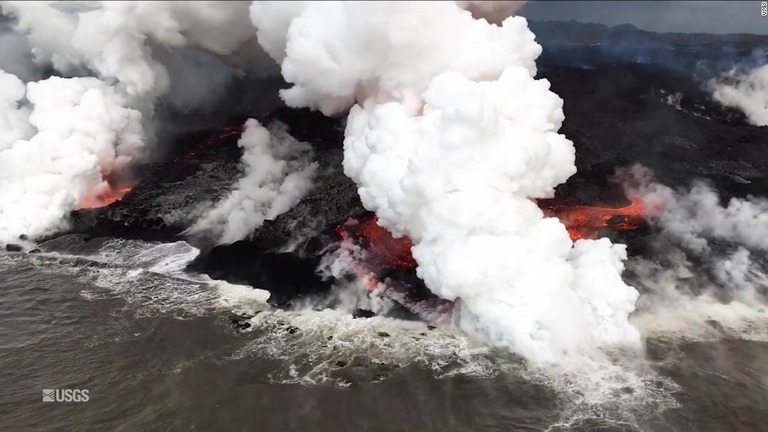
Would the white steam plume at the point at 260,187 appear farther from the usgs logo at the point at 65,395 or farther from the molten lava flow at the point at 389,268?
the usgs logo at the point at 65,395

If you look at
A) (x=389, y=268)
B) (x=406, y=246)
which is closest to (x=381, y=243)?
(x=406, y=246)

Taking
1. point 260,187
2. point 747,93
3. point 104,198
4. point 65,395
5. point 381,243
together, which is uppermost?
point 747,93

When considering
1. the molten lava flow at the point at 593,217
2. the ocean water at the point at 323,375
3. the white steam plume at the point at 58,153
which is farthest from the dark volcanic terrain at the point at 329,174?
the ocean water at the point at 323,375

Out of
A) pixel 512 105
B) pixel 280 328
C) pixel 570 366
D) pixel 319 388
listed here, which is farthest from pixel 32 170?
pixel 570 366

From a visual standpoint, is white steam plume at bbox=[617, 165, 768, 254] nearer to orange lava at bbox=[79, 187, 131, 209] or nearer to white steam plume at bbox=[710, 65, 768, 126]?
white steam plume at bbox=[710, 65, 768, 126]

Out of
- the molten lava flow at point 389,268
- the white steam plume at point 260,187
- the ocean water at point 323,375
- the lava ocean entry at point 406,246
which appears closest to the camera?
the ocean water at point 323,375

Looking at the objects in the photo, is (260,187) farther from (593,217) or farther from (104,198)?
(593,217)
